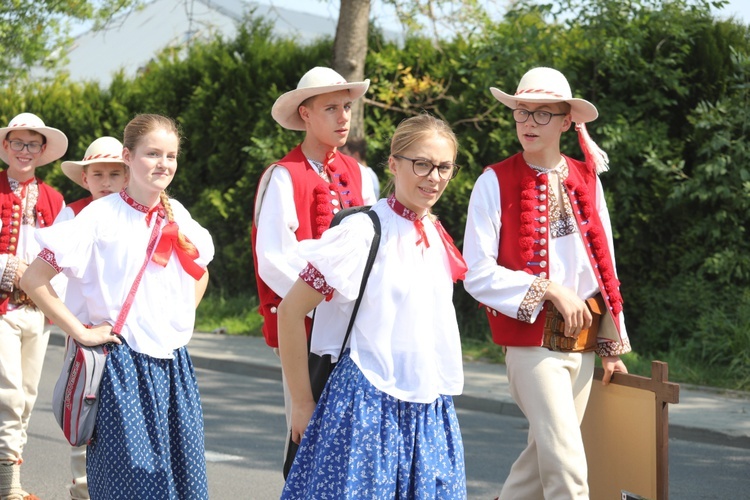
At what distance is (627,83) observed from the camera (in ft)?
36.1

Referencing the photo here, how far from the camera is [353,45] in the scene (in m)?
12.1

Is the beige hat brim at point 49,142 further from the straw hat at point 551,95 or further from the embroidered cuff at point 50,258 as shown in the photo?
the straw hat at point 551,95

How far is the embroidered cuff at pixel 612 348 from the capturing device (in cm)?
471

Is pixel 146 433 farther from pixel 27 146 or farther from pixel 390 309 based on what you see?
pixel 27 146

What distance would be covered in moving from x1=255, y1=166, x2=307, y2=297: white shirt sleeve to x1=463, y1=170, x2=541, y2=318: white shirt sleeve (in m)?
0.72

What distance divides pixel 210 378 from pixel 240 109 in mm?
4748

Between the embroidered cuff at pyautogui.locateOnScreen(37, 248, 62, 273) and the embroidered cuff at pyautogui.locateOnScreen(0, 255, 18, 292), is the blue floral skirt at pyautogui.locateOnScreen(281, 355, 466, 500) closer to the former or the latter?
the embroidered cuff at pyautogui.locateOnScreen(37, 248, 62, 273)

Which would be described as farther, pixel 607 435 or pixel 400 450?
pixel 607 435

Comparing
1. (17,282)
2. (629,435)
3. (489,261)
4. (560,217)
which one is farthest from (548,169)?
(17,282)

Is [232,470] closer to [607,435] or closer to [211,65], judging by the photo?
[607,435]

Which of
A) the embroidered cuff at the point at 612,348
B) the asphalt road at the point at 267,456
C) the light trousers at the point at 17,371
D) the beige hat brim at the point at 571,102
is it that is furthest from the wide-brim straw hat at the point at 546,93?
the light trousers at the point at 17,371

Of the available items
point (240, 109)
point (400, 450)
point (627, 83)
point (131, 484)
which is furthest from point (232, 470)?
point (240, 109)

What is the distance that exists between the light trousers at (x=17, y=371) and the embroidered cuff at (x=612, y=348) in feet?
10.3

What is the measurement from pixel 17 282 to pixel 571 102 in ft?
10.3
